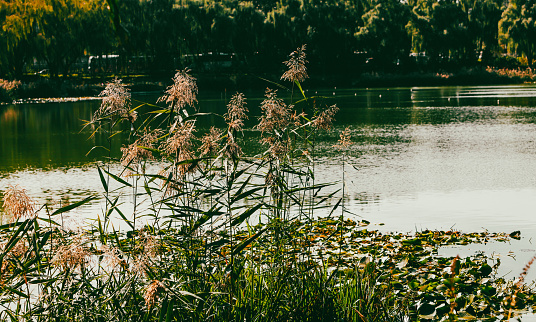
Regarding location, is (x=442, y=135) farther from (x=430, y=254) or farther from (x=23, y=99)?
(x=23, y=99)

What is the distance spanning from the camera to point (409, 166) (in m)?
14.9

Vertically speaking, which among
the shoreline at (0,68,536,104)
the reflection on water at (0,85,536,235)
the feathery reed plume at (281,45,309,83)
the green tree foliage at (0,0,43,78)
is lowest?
the reflection on water at (0,85,536,235)

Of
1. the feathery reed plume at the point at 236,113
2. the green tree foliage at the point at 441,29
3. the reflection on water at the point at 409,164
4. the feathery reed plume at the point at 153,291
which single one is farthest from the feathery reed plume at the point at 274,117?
the green tree foliage at the point at 441,29

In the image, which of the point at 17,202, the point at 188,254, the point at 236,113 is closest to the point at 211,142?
the point at 236,113

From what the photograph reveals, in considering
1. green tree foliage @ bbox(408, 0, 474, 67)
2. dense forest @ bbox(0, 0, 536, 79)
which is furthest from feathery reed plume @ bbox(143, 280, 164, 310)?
green tree foliage @ bbox(408, 0, 474, 67)

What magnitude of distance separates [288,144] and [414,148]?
14331 mm

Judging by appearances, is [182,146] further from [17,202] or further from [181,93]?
[17,202]

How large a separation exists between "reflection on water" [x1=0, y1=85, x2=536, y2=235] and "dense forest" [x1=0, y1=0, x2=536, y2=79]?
29.0m

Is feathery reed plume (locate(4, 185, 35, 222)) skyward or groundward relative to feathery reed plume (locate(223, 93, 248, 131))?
groundward

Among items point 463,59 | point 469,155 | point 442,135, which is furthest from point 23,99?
point 463,59

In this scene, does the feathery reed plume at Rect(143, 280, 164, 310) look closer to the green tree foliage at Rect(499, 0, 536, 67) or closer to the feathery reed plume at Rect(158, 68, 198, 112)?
the feathery reed plume at Rect(158, 68, 198, 112)

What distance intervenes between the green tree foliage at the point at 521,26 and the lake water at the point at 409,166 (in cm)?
3466

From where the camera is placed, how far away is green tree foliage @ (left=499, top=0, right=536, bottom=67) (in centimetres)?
6147

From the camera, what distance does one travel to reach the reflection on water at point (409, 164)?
9.78 meters
